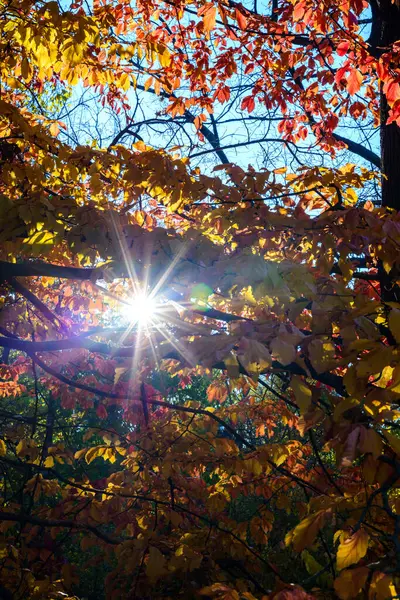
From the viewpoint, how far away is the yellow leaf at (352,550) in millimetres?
1490

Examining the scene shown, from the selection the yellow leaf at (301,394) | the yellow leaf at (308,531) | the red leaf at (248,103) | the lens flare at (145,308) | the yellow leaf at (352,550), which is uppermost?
the red leaf at (248,103)

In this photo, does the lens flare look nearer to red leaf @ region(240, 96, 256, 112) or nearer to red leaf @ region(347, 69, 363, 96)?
red leaf @ region(347, 69, 363, 96)

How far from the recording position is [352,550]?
1504 mm

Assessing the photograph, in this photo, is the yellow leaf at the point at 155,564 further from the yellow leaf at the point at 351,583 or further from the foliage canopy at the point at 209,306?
the yellow leaf at the point at 351,583

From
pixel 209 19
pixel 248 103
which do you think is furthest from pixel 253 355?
pixel 248 103

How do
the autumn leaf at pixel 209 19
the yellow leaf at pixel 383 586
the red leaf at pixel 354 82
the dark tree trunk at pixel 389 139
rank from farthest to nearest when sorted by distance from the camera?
1. the dark tree trunk at pixel 389 139
2. the red leaf at pixel 354 82
3. the autumn leaf at pixel 209 19
4. the yellow leaf at pixel 383 586

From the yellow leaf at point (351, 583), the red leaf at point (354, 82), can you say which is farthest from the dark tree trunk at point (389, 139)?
the yellow leaf at point (351, 583)

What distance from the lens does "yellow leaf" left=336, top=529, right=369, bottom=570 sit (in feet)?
4.89

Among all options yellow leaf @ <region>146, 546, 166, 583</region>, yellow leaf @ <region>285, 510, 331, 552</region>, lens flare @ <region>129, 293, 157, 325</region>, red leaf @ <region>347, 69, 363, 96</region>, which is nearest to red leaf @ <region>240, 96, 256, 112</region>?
red leaf @ <region>347, 69, 363, 96</region>

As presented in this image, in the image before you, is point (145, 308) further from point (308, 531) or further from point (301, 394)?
point (308, 531)

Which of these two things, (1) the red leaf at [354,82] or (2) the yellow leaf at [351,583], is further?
(1) the red leaf at [354,82]

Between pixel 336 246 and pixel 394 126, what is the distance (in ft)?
6.81

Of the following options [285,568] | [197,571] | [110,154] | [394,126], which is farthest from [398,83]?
[285,568]

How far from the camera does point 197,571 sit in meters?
2.78
